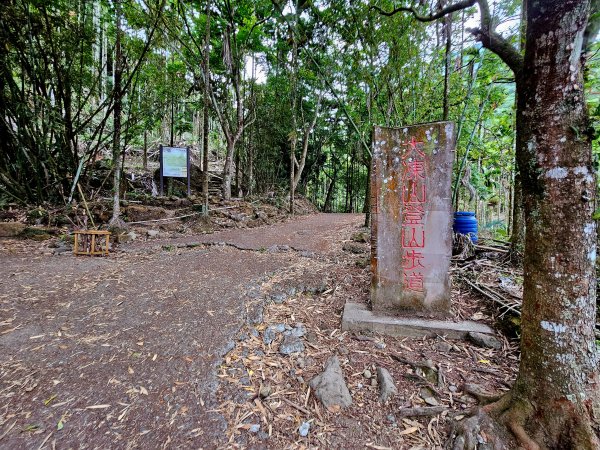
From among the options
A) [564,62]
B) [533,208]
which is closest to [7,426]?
[533,208]

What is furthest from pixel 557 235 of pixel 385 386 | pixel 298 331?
pixel 298 331

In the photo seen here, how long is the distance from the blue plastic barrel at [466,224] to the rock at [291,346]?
2999mm

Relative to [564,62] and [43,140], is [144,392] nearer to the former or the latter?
[564,62]

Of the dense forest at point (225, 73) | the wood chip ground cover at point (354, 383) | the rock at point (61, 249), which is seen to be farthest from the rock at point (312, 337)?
the rock at point (61, 249)

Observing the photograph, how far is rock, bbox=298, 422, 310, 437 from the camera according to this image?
164 centimetres

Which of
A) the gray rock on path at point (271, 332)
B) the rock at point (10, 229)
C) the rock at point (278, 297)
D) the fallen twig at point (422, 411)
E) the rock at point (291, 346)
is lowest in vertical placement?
the fallen twig at point (422, 411)

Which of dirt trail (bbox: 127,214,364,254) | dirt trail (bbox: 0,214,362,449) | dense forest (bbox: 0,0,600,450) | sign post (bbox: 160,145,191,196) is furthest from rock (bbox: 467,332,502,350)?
sign post (bbox: 160,145,191,196)

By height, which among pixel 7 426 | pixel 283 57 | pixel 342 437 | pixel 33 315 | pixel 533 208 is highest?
pixel 283 57

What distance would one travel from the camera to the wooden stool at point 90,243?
4.72m

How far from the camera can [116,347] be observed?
7.39 ft

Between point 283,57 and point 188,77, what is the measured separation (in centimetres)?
372

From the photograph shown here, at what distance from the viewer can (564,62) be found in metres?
1.29

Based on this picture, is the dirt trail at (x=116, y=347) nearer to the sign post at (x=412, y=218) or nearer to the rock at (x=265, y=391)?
the rock at (x=265, y=391)

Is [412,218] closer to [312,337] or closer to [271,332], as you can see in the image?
[312,337]
